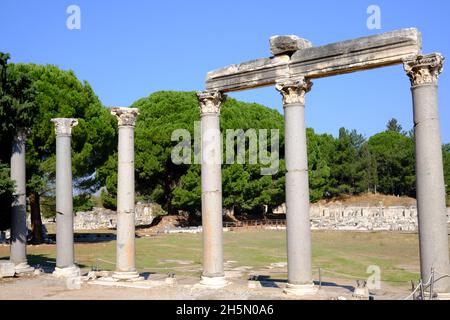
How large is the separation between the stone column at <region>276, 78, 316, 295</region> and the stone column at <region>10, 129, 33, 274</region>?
10.8m

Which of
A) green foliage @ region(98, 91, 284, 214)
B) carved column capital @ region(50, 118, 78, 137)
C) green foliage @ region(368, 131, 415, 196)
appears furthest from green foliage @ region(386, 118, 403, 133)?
carved column capital @ region(50, 118, 78, 137)

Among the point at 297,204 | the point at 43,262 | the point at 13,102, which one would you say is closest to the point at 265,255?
the point at 43,262

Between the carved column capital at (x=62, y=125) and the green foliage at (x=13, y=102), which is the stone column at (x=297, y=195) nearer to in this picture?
the carved column capital at (x=62, y=125)

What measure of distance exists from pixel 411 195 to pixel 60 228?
72078 mm

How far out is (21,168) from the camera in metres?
18.8

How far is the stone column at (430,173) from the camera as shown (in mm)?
11297

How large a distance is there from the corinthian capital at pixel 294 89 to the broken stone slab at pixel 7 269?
11541 millimetres

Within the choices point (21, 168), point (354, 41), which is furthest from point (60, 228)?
point (354, 41)

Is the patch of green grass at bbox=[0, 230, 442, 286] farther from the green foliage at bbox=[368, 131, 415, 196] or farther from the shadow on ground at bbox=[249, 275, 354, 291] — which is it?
the green foliage at bbox=[368, 131, 415, 196]

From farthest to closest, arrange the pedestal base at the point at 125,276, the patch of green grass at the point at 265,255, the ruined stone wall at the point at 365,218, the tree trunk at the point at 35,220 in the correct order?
1. the ruined stone wall at the point at 365,218
2. the tree trunk at the point at 35,220
3. the patch of green grass at the point at 265,255
4. the pedestal base at the point at 125,276

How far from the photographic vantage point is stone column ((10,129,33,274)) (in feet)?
60.5

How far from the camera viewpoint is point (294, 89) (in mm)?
13383

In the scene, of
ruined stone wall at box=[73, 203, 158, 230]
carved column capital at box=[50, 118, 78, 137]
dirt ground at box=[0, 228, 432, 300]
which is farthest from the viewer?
ruined stone wall at box=[73, 203, 158, 230]

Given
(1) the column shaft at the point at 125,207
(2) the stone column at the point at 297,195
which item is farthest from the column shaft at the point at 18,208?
(2) the stone column at the point at 297,195
